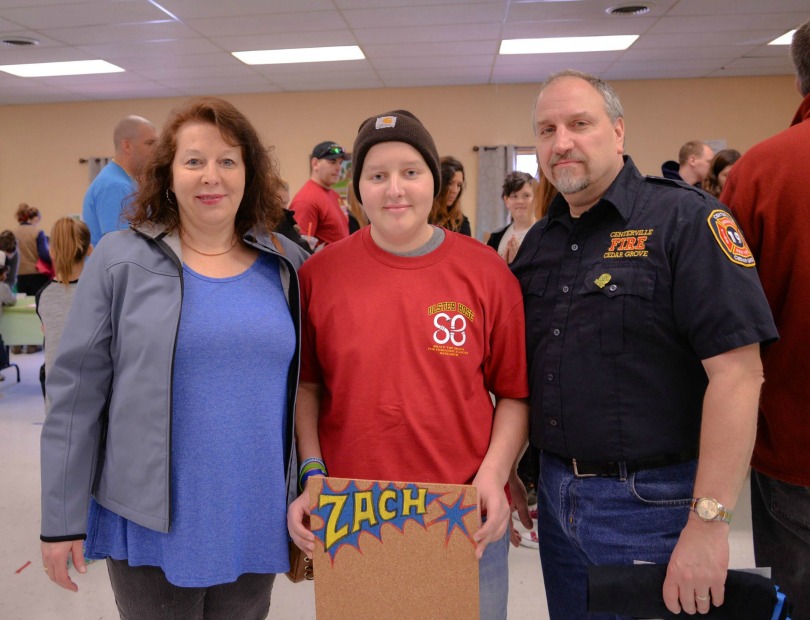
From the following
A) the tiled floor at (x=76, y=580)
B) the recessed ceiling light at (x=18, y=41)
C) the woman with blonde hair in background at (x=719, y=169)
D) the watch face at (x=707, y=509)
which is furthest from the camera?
the recessed ceiling light at (x=18, y=41)

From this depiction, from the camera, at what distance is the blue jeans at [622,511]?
1244 millimetres

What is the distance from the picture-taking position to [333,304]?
4.40 feet

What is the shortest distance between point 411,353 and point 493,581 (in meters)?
0.52

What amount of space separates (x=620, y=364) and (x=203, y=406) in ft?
2.77

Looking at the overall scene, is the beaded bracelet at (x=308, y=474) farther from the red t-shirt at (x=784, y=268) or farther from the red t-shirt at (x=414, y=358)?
the red t-shirt at (x=784, y=268)

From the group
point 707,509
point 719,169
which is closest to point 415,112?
point 719,169

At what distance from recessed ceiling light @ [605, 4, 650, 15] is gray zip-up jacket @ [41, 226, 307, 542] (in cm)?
496

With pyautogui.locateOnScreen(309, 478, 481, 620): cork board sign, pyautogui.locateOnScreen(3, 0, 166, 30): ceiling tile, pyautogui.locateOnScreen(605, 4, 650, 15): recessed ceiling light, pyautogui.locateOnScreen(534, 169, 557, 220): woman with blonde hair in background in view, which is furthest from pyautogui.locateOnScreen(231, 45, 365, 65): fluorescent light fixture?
pyautogui.locateOnScreen(309, 478, 481, 620): cork board sign

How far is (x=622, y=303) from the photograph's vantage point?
4.12 feet

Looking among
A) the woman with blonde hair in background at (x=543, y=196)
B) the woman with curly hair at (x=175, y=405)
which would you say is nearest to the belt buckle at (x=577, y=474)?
the woman with curly hair at (x=175, y=405)

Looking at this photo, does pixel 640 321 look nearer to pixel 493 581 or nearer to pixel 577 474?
pixel 577 474

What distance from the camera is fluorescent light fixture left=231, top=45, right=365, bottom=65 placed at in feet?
20.0

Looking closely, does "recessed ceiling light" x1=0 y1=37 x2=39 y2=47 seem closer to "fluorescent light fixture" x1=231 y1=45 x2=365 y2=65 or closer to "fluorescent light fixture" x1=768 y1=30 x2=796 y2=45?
"fluorescent light fixture" x1=231 y1=45 x2=365 y2=65

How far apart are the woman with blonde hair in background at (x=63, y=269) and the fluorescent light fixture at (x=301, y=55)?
3.55m
